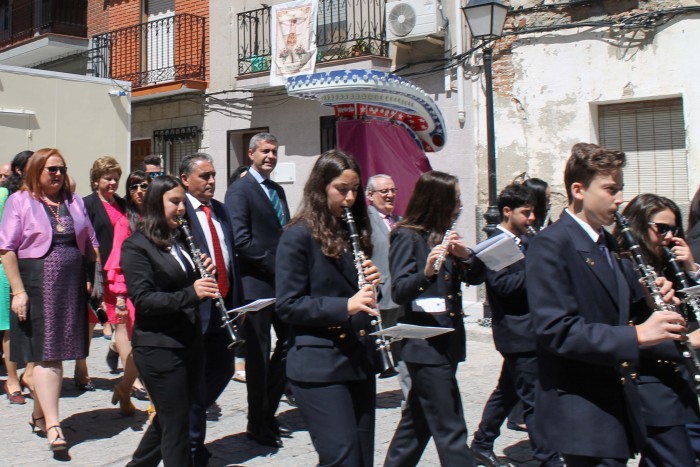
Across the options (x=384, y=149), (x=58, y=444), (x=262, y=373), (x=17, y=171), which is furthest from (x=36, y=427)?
(x=384, y=149)

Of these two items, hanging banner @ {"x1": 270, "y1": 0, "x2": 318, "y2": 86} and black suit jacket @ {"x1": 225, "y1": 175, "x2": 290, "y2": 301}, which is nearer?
black suit jacket @ {"x1": 225, "y1": 175, "x2": 290, "y2": 301}

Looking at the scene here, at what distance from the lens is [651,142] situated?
11.6 meters

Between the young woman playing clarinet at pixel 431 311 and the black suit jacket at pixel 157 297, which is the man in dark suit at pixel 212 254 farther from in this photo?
the young woman playing clarinet at pixel 431 311

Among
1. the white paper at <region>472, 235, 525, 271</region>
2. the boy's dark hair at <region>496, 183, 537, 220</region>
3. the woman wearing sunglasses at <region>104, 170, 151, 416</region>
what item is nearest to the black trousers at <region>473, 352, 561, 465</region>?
the white paper at <region>472, 235, 525, 271</region>

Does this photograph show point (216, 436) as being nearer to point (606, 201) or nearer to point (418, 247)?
point (418, 247)

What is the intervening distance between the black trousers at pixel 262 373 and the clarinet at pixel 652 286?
3.07m

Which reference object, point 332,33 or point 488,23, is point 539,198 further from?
point 332,33

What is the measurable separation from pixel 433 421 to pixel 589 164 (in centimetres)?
167

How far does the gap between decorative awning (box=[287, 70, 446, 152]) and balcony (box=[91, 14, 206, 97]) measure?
313 inches

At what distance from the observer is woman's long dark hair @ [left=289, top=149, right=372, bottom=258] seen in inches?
149

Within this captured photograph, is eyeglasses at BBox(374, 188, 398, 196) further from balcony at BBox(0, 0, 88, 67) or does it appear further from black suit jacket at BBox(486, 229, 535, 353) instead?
balcony at BBox(0, 0, 88, 67)

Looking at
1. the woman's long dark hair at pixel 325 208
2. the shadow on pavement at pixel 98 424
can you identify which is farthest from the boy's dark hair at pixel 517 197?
the shadow on pavement at pixel 98 424

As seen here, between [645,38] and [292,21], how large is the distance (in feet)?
21.4

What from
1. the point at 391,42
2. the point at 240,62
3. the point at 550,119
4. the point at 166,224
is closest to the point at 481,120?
the point at 550,119
